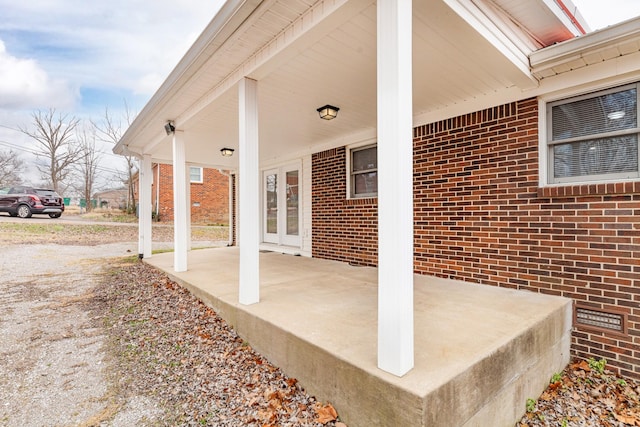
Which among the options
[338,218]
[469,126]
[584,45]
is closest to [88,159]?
[338,218]

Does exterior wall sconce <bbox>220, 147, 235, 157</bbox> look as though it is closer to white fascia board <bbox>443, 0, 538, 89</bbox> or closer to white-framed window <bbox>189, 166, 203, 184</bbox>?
white fascia board <bbox>443, 0, 538, 89</bbox>

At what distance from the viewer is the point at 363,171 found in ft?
17.5

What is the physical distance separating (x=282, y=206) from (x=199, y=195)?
11.5m

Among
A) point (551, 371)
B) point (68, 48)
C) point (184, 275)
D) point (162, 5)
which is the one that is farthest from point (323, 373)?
point (68, 48)

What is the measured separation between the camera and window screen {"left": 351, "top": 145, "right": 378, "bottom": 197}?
17.2 feet

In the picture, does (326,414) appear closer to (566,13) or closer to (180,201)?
(180,201)

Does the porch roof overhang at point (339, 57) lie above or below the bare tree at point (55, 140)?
below

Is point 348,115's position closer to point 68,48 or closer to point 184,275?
point 184,275

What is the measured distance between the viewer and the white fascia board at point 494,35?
6.90 feet

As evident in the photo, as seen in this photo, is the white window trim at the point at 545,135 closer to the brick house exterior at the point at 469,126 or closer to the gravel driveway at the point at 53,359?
the brick house exterior at the point at 469,126

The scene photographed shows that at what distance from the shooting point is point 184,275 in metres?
4.62

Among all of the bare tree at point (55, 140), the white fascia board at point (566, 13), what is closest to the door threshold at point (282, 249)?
the white fascia board at point (566, 13)

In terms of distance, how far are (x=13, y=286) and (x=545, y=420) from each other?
23.6ft

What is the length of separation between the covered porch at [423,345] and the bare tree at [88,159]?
2554cm
